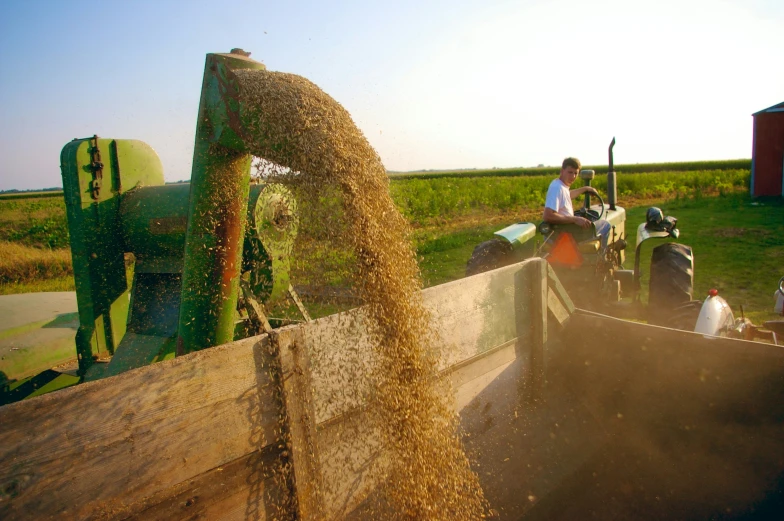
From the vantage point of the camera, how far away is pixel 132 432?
1.26 metres

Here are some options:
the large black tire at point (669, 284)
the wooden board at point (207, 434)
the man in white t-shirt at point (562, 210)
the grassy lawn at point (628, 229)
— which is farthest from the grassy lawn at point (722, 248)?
the wooden board at point (207, 434)

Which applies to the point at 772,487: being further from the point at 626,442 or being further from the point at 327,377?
the point at 327,377

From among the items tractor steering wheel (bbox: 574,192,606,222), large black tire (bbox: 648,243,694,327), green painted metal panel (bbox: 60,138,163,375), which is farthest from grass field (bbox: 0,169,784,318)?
large black tire (bbox: 648,243,694,327)

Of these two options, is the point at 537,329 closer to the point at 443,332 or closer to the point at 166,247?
the point at 443,332

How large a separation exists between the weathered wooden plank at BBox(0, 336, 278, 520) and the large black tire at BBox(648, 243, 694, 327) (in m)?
3.40

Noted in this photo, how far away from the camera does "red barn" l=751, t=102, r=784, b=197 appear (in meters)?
15.9

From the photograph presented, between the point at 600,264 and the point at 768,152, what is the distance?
611 inches

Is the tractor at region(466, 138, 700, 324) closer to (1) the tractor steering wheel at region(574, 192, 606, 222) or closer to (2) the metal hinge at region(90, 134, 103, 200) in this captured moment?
(1) the tractor steering wheel at region(574, 192, 606, 222)

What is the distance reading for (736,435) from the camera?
7.04ft

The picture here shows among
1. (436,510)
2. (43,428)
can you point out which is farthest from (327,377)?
(43,428)

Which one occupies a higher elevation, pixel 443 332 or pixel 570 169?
pixel 570 169

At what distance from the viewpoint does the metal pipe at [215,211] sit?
6.40 ft

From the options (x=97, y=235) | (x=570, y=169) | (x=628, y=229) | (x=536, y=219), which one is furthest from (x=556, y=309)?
(x=536, y=219)

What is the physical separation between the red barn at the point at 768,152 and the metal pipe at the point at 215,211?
1813 cm
